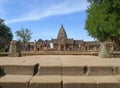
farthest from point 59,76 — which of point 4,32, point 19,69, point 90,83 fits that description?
point 4,32

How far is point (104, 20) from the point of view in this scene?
119ft

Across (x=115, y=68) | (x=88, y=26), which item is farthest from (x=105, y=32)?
(x=115, y=68)

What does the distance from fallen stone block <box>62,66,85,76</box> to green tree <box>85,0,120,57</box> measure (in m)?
26.8

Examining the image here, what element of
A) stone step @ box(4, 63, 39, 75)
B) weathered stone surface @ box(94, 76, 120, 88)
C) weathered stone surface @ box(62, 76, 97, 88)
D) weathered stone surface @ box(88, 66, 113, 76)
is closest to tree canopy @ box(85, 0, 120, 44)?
weathered stone surface @ box(88, 66, 113, 76)

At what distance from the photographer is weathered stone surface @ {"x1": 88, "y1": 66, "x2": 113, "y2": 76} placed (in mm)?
7230

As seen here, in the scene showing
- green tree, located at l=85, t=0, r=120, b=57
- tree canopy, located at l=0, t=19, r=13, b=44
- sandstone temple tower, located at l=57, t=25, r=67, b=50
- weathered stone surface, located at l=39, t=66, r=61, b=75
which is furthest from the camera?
sandstone temple tower, located at l=57, t=25, r=67, b=50

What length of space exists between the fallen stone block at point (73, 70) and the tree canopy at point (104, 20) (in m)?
28.1

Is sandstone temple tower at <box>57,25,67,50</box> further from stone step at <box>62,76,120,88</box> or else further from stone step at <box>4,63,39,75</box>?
stone step at <box>62,76,120,88</box>

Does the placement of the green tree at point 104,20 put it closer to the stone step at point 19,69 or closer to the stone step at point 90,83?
the stone step at point 19,69

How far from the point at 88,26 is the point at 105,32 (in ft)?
9.92

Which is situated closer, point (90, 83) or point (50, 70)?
point (90, 83)

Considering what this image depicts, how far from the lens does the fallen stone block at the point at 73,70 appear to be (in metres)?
7.20

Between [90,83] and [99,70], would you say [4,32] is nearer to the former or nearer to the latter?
[99,70]

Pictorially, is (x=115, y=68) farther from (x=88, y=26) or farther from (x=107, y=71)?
(x=88, y=26)
